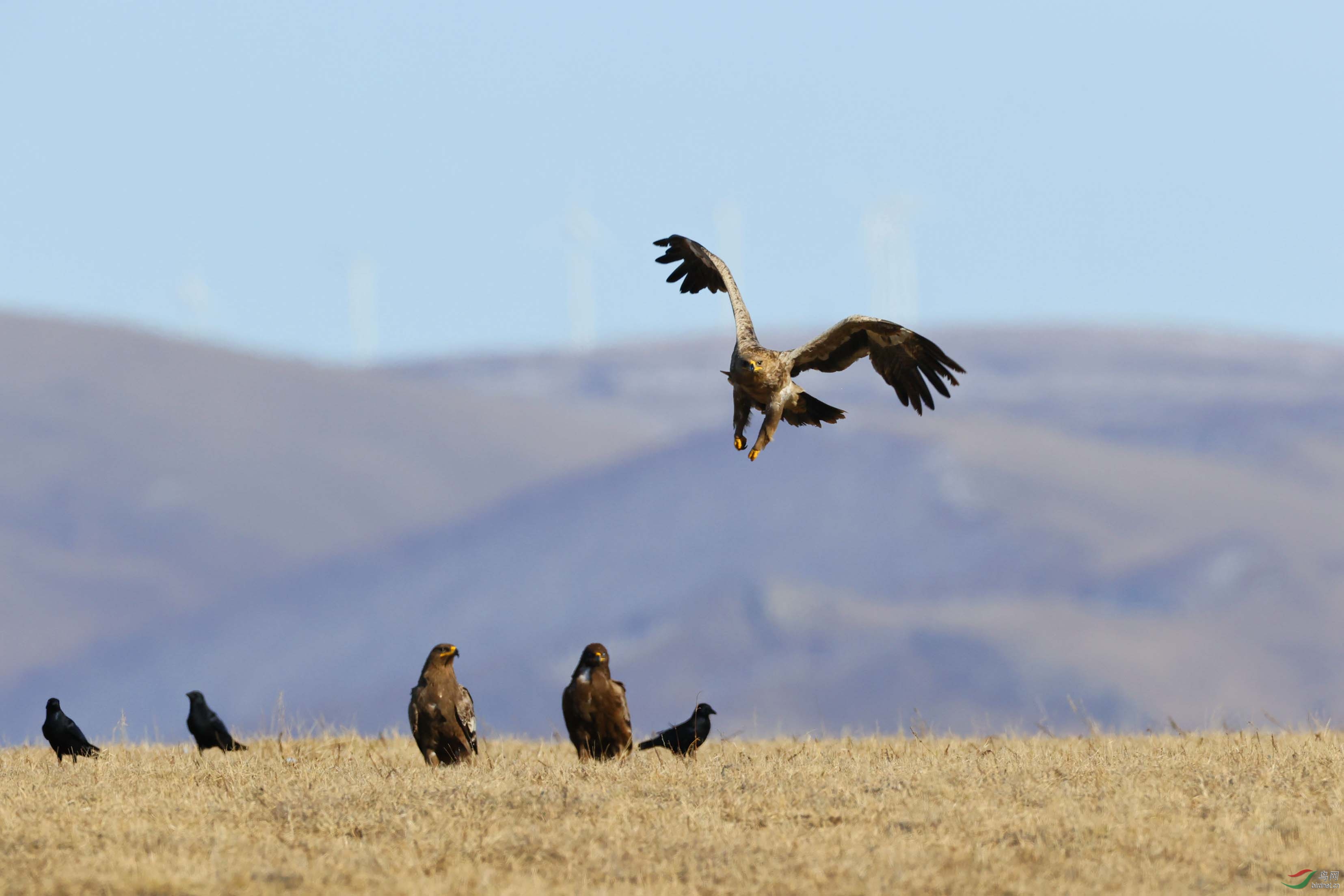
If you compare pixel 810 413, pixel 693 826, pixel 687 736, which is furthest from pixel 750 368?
pixel 687 736

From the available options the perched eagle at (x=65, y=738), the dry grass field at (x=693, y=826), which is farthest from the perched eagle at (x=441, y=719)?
the perched eagle at (x=65, y=738)

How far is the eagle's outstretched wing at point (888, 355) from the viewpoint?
16.1m

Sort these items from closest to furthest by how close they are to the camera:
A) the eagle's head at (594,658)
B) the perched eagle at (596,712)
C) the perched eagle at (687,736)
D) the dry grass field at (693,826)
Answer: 1. the dry grass field at (693,826)
2. the perched eagle at (596,712)
3. the eagle's head at (594,658)
4. the perched eagle at (687,736)

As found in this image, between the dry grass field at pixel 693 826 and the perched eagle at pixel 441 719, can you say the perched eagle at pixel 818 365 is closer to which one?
the dry grass field at pixel 693 826

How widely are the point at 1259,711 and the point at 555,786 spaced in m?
154

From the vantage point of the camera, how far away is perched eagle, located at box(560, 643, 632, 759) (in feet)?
56.5

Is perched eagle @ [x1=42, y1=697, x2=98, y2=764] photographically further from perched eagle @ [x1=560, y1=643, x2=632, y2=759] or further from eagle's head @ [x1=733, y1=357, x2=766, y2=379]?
eagle's head @ [x1=733, y1=357, x2=766, y2=379]

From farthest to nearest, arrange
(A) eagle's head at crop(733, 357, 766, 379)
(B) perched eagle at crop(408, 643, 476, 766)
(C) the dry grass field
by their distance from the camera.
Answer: (B) perched eagle at crop(408, 643, 476, 766)
(A) eagle's head at crop(733, 357, 766, 379)
(C) the dry grass field

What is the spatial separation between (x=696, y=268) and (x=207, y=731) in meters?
6.96

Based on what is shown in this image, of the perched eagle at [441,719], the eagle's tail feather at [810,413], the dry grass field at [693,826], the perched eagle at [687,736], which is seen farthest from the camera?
the perched eagle at [687,736]

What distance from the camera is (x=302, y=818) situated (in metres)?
13.2

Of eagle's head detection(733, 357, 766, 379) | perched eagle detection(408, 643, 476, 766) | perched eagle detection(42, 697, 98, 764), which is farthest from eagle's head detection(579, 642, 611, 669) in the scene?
perched eagle detection(42, 697, 98, 764)

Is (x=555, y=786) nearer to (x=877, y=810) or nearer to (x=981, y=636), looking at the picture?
(x=877, y=810)

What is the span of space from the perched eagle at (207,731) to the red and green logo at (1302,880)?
11.2 meters
